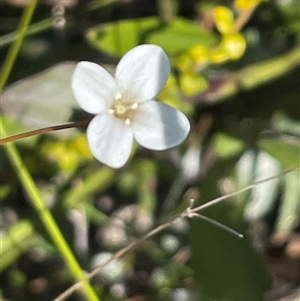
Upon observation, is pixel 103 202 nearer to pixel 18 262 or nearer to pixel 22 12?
pixel 18 262

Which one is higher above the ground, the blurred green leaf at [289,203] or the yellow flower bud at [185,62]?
the yellow flower bud at [185,62]

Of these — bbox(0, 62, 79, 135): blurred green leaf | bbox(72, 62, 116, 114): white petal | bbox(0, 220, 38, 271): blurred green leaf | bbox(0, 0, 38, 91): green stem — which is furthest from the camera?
bbox(0, 220, 38, 271): blurred green leaf

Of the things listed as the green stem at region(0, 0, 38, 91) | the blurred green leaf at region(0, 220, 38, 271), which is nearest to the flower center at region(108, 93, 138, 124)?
the green stem at region(0, 0, 38, 91)

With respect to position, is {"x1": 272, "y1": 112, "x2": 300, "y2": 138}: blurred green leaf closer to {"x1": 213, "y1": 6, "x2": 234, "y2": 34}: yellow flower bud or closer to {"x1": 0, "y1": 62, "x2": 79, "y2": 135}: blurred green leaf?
{"x1": 213, "y1": 6, "x2": 234, "y2": 34}: yellow flower bud

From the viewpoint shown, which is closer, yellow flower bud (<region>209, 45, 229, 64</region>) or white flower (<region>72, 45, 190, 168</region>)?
white flower (<region>72, 45, 190, 168</region>)

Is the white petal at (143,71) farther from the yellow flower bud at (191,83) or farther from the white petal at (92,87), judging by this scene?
the yellow flower bud at (191,83)

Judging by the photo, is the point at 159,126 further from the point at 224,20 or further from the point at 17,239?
the point at 17,239

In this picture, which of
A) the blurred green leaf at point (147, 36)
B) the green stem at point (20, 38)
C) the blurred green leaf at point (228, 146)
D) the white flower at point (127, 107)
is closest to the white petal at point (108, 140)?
the white flower at point (127, 107)
